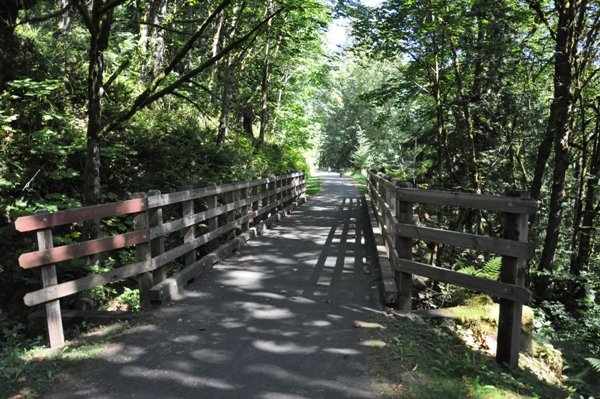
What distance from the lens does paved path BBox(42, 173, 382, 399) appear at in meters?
3.23

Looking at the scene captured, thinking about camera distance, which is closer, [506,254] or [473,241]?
[506,254]

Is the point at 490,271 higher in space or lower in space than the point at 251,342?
higher

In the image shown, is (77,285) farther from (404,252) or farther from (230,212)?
(230,212)

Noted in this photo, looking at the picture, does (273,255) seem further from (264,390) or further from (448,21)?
(448,21)

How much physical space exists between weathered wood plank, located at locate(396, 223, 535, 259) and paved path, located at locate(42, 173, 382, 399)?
1064mm

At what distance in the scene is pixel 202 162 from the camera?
10.5 m

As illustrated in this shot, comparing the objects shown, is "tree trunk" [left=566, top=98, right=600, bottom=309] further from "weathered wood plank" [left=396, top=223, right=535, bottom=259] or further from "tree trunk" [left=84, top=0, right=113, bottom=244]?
"tree trunk" [left=84, top=0, right=113, bottom=244]

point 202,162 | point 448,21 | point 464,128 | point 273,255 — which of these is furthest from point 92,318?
point 464,128

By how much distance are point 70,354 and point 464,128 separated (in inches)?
431

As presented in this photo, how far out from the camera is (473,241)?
4.10m

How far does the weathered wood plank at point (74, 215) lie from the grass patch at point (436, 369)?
115 inches

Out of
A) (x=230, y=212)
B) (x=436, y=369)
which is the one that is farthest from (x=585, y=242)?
(x=436, y=369)

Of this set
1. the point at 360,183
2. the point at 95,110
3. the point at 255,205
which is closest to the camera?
the point at 95,110

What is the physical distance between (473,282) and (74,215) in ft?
13.2
